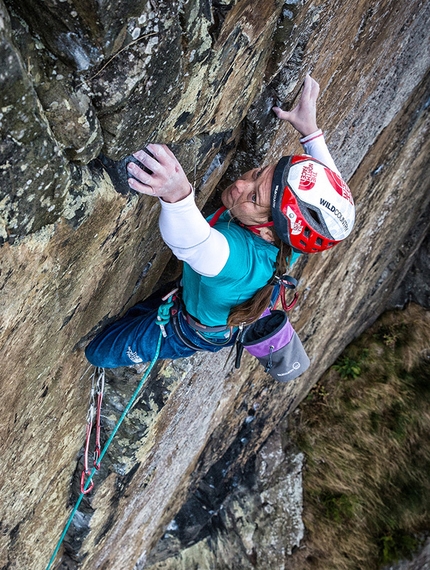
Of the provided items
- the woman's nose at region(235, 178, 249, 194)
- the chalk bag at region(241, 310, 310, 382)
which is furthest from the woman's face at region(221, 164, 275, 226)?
the chalk bag at region(241, 310, 310, 382)

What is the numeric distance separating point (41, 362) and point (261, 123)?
2.13 m

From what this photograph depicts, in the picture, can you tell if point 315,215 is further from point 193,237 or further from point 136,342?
point 136,342

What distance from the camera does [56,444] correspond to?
13.1ft

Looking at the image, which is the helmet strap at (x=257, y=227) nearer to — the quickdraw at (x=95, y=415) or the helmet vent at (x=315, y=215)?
the helmet vent at (x=315, y=215)

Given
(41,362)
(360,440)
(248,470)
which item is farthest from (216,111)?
(360,440)

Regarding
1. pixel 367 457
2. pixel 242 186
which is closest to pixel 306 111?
pixel 242 186

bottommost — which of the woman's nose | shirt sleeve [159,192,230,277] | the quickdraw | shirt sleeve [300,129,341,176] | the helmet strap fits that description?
the quickdraw

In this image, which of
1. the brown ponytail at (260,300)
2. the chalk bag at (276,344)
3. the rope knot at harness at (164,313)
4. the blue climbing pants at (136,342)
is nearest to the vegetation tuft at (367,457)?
the chalk bag at (276,344)

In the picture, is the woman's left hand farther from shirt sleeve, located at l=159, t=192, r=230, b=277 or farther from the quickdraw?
the quickdraw

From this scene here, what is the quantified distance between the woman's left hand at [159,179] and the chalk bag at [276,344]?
1279 millimetres

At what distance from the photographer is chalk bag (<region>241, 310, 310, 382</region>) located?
3.51m

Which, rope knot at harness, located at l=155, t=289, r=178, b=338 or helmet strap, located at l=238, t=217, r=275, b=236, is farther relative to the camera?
rope knot at harness, located at l=155, t=289, r=178, b=338

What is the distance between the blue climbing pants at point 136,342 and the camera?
11.7 ft

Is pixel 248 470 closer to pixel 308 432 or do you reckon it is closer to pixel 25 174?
pixel 308 432
